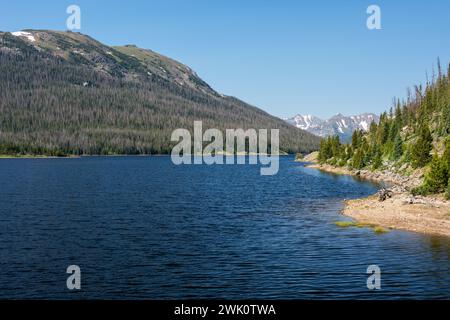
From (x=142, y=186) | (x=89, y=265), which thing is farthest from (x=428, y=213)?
(x=142, y=186)

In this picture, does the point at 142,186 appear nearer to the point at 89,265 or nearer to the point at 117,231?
the point at 117,231

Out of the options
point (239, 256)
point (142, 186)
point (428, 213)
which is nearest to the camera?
point (239, 256)

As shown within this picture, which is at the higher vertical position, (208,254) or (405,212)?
(405,212)

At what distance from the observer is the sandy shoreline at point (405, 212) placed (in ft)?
170

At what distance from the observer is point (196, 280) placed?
34406 millimetres

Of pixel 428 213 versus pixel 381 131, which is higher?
pixel 381 131

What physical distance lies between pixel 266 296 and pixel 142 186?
3527 inches

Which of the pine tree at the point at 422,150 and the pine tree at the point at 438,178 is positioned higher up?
the pine tree at the point at 422,150

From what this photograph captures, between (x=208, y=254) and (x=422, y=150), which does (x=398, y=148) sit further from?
(x=208, y=254)

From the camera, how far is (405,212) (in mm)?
59750

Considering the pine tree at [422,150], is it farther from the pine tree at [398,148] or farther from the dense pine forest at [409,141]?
the pine tree at [398,148]

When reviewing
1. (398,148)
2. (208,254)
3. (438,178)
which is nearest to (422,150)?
(398,148)

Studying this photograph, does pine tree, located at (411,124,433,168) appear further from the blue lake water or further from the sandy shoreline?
the blue lake water

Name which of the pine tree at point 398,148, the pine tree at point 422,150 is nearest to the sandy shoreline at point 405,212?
the pine tree at point 422,150
